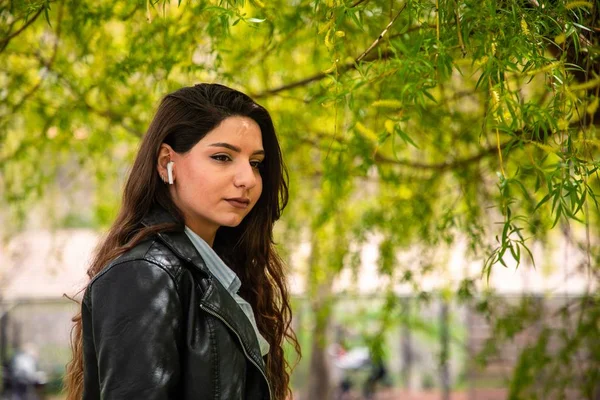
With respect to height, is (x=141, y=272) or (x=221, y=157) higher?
(x=221, y=157)

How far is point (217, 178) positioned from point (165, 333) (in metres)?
0.37

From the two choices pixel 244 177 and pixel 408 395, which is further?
pixel 408 395

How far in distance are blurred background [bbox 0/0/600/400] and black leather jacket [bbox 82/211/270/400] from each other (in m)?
0.42

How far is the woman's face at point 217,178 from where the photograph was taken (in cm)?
186

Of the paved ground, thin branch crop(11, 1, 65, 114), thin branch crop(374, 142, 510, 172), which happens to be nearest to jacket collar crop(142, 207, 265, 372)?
thin branch crop(11, 1, 65, 114)

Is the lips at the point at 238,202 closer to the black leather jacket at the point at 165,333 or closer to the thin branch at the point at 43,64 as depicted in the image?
the black leather jacket at the point at 165,333

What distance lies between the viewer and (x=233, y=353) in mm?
1703

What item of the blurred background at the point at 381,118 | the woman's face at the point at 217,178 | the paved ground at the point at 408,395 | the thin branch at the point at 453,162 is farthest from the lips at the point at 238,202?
the paved ground at the point at 408,395

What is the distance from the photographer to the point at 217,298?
5.70 feet

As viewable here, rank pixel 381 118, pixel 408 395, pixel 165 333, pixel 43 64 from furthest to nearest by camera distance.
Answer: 1. pixel 408 395
2. pixel 43 64
3. pixel 381 118
4. pixel 165 333

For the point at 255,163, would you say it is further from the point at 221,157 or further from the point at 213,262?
the point at 213,262

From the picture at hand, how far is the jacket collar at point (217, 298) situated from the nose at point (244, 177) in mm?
150

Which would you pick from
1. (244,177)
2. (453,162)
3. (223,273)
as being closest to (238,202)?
(244,177)

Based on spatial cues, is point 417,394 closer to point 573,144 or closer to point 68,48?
point 68,48
